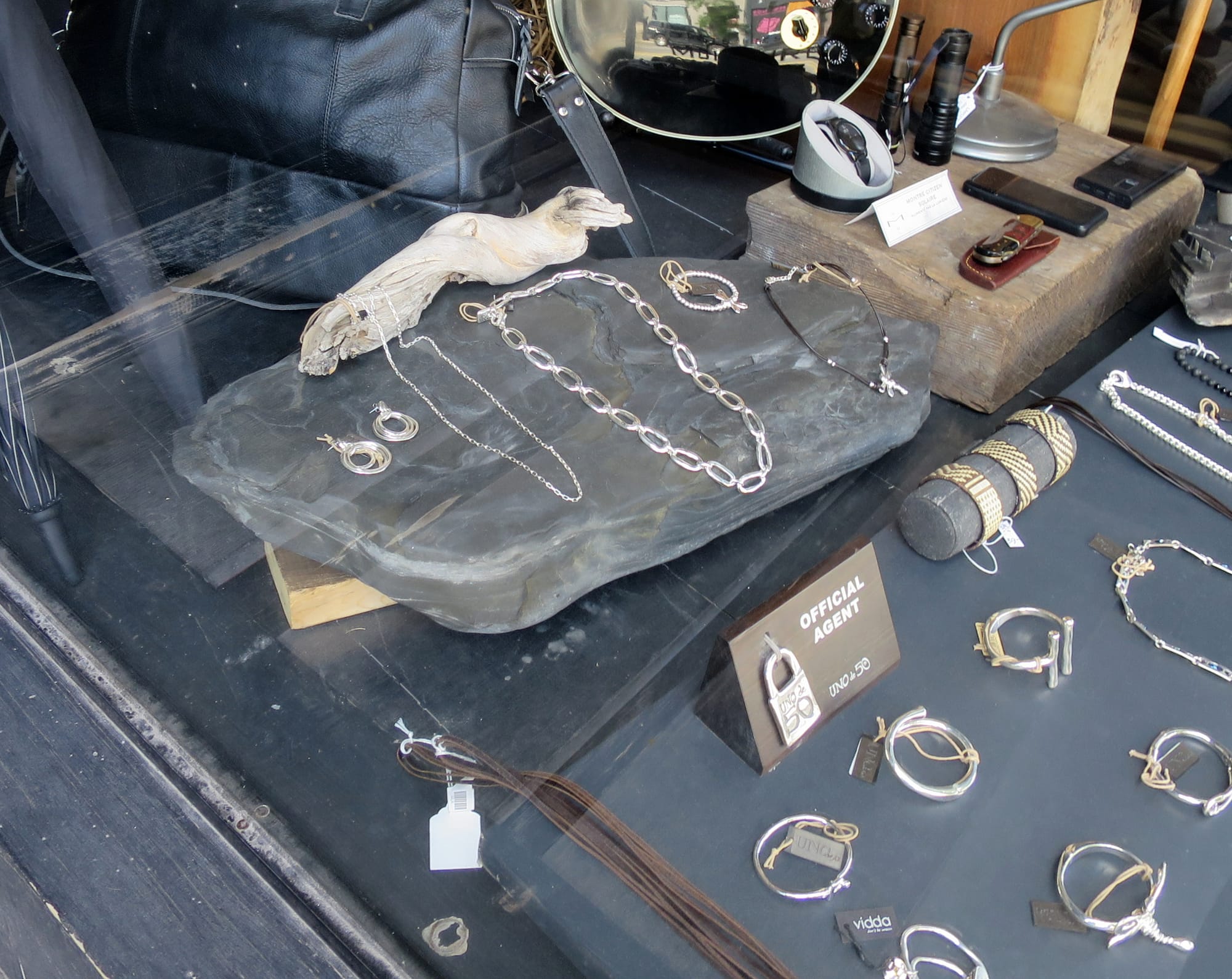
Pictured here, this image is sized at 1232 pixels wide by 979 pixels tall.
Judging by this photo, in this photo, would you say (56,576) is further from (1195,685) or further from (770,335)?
(1195,685)

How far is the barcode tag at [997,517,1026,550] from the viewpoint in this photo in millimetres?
1201

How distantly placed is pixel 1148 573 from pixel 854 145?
78 centimetres

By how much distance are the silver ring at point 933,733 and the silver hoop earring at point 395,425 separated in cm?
62

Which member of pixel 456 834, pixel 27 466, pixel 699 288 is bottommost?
pixel 456 834

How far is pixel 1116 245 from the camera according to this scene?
1521mm

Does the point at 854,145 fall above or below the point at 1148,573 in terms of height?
above

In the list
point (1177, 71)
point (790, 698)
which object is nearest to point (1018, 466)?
point (790, 698)

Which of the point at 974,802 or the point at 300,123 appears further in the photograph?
the point at 300,123

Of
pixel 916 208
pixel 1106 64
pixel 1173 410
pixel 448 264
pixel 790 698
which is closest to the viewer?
pixel 790 698

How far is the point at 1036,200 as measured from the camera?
1573 mm

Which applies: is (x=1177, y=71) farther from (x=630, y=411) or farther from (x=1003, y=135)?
(x=630, y=411)

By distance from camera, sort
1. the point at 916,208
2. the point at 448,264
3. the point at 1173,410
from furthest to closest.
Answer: the point at 916,208 → the point at 1173,410 → the point at 448,264

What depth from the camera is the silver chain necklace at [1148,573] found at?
107 cm

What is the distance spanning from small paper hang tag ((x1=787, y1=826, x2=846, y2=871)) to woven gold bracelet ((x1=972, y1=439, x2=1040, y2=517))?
51 centimetres
